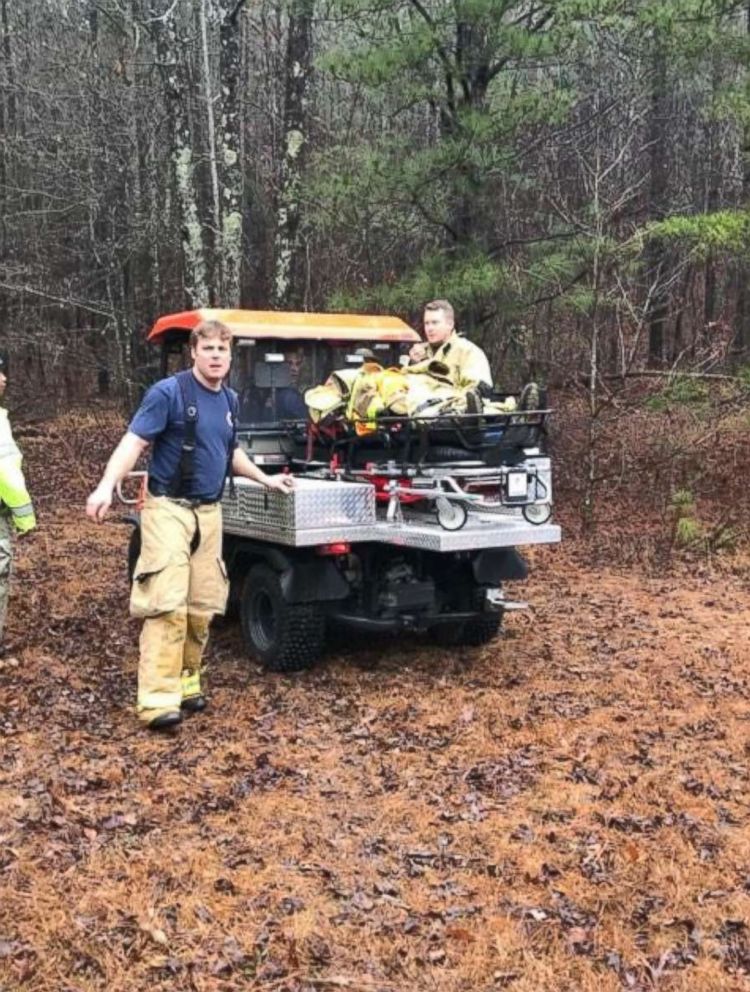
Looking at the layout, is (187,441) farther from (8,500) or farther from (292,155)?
(292,155)

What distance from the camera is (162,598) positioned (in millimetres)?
5629

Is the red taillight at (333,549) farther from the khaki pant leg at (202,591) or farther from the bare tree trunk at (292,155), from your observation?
the bare tree trunk at (292,155)

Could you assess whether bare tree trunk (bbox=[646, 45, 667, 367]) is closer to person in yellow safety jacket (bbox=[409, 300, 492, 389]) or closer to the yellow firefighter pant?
person in yellow safety jacket (bbox=[409, 300, 492, 389])

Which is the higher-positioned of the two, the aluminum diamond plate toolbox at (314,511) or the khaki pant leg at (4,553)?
the aluminum diamond plate toolbox at (314,511)

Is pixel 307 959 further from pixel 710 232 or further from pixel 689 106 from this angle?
pixel 689 106

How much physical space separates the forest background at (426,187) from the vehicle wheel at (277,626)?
578 cm

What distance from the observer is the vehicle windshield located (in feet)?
25.2

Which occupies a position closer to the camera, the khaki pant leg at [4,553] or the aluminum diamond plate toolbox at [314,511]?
the aluminum diamond plate toolbox at [314,511]

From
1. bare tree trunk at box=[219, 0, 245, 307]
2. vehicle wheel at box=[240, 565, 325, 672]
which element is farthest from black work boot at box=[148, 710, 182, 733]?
bare tree trunk at box=[219, 0, 245, 307]

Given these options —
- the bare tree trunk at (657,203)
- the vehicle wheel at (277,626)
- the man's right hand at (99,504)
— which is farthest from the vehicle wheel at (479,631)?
the bare tree trunk at (657,203)

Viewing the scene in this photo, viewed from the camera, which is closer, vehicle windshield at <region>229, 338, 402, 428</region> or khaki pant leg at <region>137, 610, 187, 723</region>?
khaki pant leg at <region>137, 610, 187, 723</region>

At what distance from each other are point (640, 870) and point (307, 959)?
4.65 feet

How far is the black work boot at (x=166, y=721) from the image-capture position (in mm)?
5598

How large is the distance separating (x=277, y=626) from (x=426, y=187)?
6878mm
